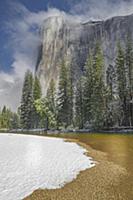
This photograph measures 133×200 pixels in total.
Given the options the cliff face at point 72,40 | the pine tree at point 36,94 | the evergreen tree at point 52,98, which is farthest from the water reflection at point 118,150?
the cliff face at point 72,40

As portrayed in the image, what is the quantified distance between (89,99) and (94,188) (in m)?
51.5

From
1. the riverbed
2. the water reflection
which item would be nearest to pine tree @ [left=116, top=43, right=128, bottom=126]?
the water reflection

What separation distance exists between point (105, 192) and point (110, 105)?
47180mm

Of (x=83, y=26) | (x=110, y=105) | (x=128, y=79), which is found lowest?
(x=110, y=105)

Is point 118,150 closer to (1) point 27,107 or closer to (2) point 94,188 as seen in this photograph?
(2) point 94,188

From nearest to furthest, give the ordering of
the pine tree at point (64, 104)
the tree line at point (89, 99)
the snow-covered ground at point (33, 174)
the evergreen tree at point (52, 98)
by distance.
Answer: the snow-covered ground at point (33, 174), the tree line at point (89, 99), the pine tree at point (64, 104), the evergreen tree at point (52, 98)

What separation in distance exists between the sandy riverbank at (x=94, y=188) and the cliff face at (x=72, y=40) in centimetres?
14063

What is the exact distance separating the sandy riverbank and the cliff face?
461ft

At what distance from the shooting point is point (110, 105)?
55406 mm

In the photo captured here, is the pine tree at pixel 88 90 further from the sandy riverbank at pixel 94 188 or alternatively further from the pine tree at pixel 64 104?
the sandy riverbank at pixel 94 188

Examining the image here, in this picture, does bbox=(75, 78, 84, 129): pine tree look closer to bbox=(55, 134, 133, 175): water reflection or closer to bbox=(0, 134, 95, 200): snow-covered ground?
bbox=(55, 134, 133, 175): water reflection

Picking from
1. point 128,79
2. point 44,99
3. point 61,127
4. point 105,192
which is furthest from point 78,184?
point 44,99

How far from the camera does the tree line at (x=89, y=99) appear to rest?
177 feet

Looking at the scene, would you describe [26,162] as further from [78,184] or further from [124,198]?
[124,198]
